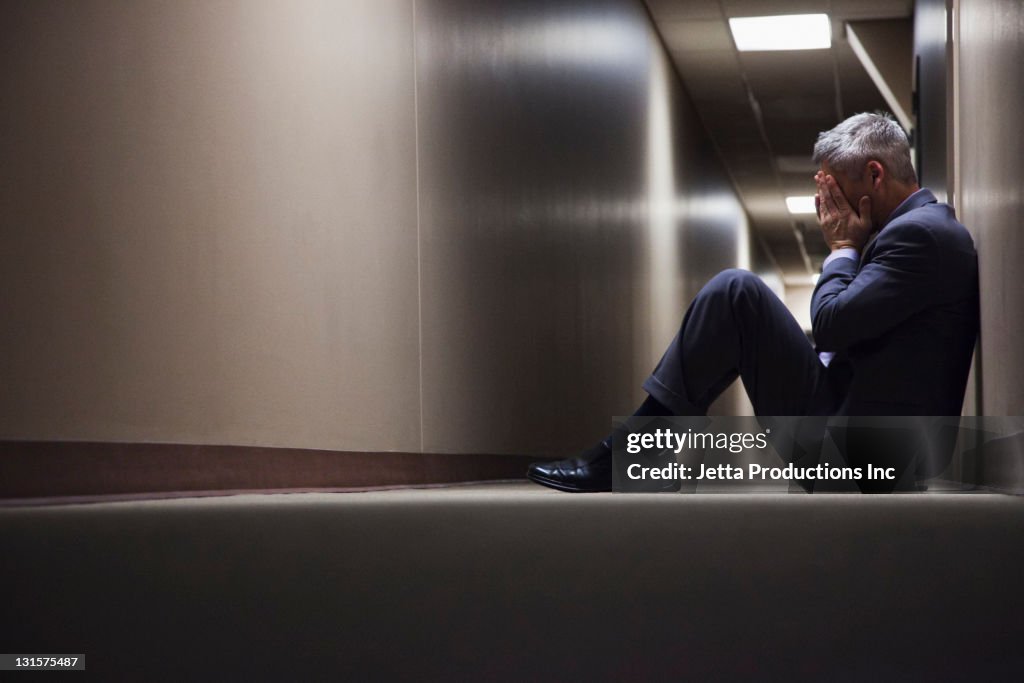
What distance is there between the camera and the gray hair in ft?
8.41

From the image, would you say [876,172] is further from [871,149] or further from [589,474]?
Result: [589,474]

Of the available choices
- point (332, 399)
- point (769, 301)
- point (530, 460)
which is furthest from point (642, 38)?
point (769, 301)

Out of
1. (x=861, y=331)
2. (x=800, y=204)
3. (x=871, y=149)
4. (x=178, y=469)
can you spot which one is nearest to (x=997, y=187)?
(x=871, y=149)

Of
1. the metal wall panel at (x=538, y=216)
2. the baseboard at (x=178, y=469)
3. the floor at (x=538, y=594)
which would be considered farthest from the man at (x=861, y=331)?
the metal wall panel at (x=538, y=216)

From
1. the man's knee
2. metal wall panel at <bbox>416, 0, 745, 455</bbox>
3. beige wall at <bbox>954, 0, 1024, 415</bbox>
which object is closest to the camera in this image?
beige wall at <bbox>954, 0, 1024, 415</bbox>

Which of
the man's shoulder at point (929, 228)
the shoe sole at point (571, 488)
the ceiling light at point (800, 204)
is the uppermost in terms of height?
the ceiling light at point (800, 204)

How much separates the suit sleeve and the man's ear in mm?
225

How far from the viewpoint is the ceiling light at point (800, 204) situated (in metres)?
12.9

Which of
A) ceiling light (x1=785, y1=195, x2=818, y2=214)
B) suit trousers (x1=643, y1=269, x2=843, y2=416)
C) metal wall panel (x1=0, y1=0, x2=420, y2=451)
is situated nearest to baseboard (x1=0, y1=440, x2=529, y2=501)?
metal wall panel (x1=0, y1=0, x2=420, y2=451)

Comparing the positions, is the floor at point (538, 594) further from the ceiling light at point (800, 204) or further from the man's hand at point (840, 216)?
the ceiling light at point (800, 204)

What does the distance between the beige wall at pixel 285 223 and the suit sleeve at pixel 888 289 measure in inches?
52.1

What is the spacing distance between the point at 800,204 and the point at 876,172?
36.0 ft

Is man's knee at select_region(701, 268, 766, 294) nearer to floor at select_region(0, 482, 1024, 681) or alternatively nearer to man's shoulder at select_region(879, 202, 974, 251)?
man's shoulder at select_region(879, 202, 974, 251)

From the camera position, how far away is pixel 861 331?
2.35 m
